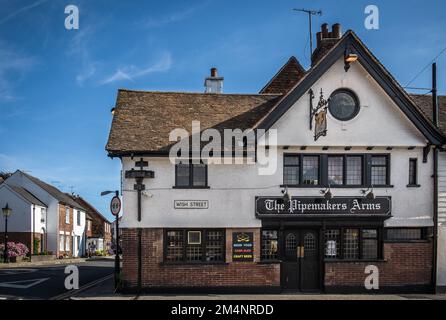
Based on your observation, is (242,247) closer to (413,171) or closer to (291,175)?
(291,175)

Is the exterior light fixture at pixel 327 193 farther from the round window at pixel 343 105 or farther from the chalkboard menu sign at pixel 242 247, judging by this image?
the chalkboard menu sign at pixel 242 247

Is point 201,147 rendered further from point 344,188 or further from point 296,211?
point 344,188

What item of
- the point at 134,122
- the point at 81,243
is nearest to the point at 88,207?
the point at 81,243

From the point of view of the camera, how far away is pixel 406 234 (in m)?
17.9

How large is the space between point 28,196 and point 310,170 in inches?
1294

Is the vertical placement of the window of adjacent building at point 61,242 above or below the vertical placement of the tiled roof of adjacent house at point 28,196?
below

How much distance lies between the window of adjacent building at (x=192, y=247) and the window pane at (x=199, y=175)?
1.80 m

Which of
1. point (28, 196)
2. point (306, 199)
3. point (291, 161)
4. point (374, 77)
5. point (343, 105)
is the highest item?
point (374, 77)

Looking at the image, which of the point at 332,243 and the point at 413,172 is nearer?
the point at 332,243

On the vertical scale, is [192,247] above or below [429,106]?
below

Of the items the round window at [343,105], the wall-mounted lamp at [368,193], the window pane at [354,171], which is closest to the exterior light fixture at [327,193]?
the window pane at [354,171]

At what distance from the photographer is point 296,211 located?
57.2ft

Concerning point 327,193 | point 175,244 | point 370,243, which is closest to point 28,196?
point 175,244

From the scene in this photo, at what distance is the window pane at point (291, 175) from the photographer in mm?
17812
